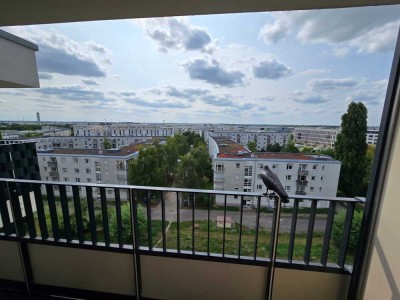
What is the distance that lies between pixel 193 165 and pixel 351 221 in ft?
5.16

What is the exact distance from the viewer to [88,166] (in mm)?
1874

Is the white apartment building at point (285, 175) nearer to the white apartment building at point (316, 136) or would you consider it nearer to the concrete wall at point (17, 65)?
the white apartment building at point (316, 136)

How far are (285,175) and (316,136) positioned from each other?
1.62 ft

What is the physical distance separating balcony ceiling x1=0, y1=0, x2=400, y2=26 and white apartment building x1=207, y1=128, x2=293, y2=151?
3.34 feet

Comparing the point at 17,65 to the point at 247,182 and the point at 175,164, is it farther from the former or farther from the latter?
the point at 247,182

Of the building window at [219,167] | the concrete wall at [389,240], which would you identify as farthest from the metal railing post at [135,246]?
the concrete wall at [389,240]

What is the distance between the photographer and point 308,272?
1.54m

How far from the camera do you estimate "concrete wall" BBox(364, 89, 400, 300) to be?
1156mm

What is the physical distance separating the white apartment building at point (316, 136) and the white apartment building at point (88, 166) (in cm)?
175

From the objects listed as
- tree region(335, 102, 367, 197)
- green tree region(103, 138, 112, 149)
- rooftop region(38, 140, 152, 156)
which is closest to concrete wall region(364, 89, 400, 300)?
tree region(335, 102, 367, 197)

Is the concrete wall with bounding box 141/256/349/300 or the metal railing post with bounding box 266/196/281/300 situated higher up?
the metal railing post with bounding box 266/196/281/300

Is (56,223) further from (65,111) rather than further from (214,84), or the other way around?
(214,84)

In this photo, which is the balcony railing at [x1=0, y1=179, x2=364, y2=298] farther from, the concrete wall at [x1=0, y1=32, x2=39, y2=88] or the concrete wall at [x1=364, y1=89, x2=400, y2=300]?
the concrete wall at [x1=0, y1=32, x2=39, y2=88]

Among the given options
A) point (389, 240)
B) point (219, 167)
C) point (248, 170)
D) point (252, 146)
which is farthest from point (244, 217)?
point (389, 240)
